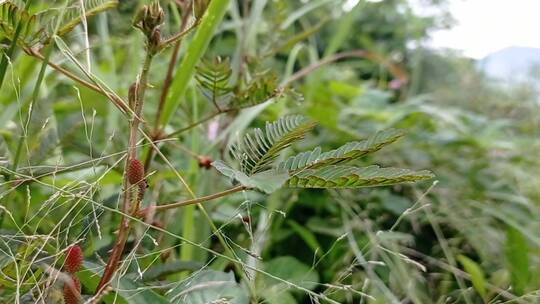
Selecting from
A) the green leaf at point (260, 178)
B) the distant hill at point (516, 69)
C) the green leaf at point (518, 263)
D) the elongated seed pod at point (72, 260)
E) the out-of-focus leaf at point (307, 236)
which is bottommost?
the distant hill at point (516, 69)

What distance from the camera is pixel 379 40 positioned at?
512 centimetres

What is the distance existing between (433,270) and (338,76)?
130 centimetres

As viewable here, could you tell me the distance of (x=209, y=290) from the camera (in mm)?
436

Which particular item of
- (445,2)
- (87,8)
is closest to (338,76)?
(445,2)

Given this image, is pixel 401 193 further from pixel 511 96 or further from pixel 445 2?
pixel 445 2

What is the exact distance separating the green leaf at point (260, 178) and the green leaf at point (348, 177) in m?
0.01

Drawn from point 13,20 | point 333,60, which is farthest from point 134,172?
point 333,60

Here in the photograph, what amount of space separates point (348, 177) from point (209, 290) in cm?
13

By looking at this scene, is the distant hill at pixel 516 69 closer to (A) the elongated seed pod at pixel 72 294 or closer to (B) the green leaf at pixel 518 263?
(B) the green leaf at pixel 518 263

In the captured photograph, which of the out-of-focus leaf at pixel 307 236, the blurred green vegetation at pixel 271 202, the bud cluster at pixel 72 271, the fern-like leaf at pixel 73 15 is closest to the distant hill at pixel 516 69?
the blurred green vegetation at pixel 271 202

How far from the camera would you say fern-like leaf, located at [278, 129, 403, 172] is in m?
0.36

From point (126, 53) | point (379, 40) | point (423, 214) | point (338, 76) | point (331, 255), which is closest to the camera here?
point (331, 255)

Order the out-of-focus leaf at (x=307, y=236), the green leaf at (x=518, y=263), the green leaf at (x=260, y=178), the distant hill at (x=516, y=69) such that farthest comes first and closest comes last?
1. the distant hill at (x=516, y=69)
2. the out-of-focus leaf at (x=307, y=236)
3. the green leaf at (x=518, y=263)
4. the green leaf at (x=260, y=178)

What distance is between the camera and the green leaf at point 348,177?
354 mm
